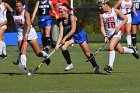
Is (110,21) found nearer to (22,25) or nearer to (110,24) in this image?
(110,24)

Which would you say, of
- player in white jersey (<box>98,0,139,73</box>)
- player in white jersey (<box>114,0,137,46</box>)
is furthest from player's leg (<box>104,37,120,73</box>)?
player in white jersey (<box>114,0,137,46</box>)

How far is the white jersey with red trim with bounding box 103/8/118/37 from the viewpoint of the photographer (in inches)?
577

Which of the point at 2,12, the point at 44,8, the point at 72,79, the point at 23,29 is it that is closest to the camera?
the point at 72,79

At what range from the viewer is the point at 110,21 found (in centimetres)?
1471

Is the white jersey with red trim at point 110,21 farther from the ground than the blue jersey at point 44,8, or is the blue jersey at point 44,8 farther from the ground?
the white jersey with red trim at point 110,21

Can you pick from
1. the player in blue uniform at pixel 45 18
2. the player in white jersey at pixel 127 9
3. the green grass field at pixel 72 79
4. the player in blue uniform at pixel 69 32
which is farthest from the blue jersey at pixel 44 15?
the player in blue uniform at pixel 69 32

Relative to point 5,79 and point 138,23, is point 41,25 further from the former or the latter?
point 5,79

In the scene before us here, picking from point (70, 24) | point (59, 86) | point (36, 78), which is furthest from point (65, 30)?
point (59, 86)

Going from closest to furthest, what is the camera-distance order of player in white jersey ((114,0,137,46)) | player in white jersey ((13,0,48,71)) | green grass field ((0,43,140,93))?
green grass field ((0,43,140,93)) < player in white jersey ((13,0,48,71)) < player in white jersey ((114,0,137,46))

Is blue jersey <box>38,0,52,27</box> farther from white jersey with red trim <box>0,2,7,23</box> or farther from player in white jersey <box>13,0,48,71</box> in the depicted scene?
player in white jersey <box>13,0,48,71</box>

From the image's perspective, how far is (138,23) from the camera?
22.8m

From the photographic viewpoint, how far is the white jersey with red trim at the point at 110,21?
14.7 m

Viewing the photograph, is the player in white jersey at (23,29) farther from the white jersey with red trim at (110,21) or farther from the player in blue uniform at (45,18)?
the player in blue uniform at (45,18)

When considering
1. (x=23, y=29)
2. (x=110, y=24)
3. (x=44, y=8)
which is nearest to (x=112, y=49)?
(x=110, y=24)
